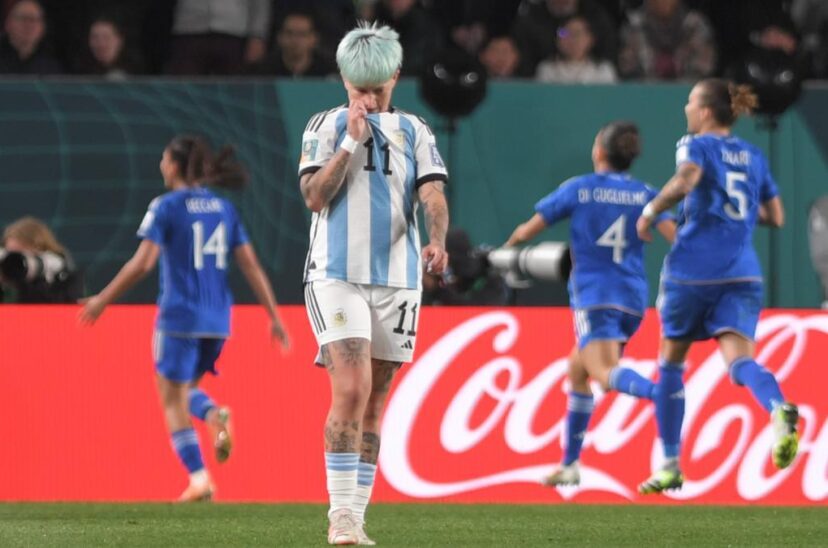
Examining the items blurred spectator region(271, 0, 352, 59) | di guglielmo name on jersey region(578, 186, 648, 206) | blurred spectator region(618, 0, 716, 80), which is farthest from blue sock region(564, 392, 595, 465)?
blurred spectator region(618, 0, 716, 80)

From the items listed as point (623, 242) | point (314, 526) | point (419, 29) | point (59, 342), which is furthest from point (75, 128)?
point (314, 526)

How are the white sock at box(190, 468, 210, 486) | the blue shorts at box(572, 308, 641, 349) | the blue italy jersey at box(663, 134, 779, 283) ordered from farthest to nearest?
the white sock at box(190, 468, 210, 486), the blue shorts at box(572, 308, 641, 349), the blue italy jersey at box(663, 134, 779, 283)

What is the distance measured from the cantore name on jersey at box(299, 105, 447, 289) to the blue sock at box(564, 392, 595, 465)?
3609mm

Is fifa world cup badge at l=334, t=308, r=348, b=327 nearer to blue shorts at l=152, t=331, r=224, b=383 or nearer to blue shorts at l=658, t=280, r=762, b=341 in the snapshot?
blue shorts at l=658, t=280, r=762, b=341

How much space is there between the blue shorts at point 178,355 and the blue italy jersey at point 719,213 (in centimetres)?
280

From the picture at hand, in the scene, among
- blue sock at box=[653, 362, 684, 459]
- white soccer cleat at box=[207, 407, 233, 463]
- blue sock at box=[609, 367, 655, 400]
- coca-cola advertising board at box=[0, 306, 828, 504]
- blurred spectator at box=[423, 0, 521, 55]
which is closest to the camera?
blue sock at box=[653, 362, 684, 459]

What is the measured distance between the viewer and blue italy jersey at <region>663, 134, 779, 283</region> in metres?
8.67

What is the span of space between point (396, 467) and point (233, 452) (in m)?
0.94

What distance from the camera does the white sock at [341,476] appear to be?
6.41m

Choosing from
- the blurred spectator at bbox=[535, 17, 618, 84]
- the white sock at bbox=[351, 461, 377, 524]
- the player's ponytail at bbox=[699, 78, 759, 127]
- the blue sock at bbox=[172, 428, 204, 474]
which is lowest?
the blue sock at bbox=[172, 428, 204, 474]

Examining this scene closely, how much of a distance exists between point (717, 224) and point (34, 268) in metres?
4.47

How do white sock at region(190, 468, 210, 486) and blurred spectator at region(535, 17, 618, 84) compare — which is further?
blurred spectator at region(535, 17, 618, 84)

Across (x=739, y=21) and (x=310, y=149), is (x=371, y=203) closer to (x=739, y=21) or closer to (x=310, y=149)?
(x=310, y=149)

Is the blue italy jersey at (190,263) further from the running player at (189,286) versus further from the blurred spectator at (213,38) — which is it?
the blurred spectator at (213,38)
